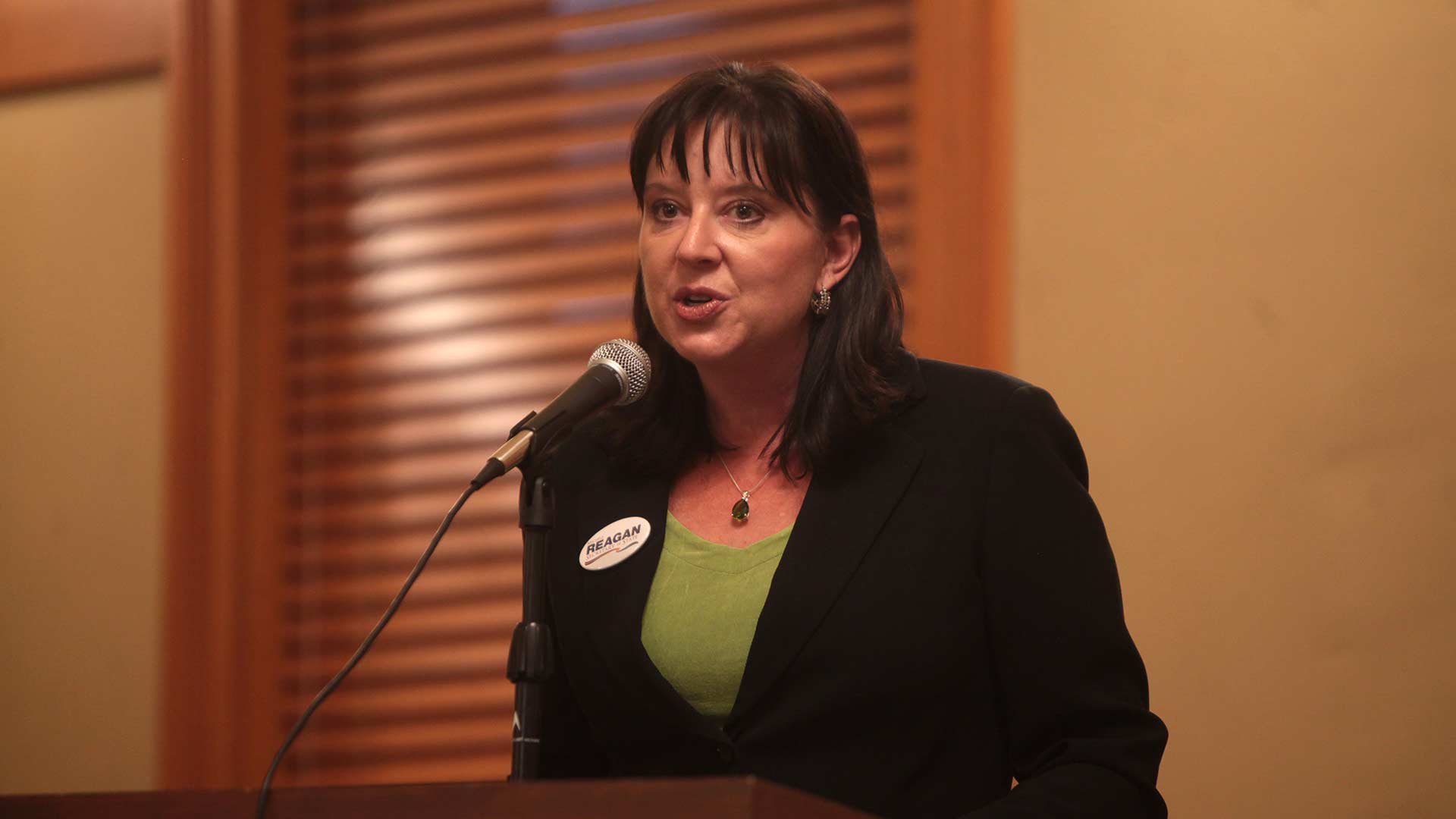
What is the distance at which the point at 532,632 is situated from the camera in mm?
1588

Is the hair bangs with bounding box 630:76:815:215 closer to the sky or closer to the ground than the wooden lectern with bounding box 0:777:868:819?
closer to the sky

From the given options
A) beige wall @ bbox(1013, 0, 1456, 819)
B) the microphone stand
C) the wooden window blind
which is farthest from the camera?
the wooden window blind

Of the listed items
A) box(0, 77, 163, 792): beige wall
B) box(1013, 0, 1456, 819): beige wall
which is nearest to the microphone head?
box(1013, 0, 1456, 819): beige wall

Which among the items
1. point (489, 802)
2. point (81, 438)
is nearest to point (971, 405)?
point (489, 802)

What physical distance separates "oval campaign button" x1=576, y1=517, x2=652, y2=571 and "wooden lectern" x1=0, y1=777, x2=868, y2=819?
792 mm

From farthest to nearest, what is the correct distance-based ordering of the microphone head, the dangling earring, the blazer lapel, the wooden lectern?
the dangling earring < the blazer lapel < the microphone head < the wooden lectern

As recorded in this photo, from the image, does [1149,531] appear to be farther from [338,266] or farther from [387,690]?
[338,266]

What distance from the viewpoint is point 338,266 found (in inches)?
143

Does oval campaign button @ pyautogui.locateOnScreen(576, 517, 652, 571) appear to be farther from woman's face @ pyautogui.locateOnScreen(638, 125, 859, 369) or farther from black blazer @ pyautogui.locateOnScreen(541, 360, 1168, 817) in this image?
woman's face @ pyautogui.locateOnScreen(638, 125, 859, 369)

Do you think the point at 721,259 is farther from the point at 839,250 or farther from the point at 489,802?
the point at 489,802

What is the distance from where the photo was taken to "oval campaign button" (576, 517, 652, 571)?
82.4 inches

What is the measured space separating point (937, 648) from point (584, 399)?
0.53 meters

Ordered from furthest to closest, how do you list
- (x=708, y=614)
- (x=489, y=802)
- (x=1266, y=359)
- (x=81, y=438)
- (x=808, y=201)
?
(x=81, y=438) → (x=1266, y=359) → (x=808, y=201) → (x=708, y=614) → (x=489, y=802)

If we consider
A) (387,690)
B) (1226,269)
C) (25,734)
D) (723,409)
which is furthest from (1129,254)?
(25,734)
